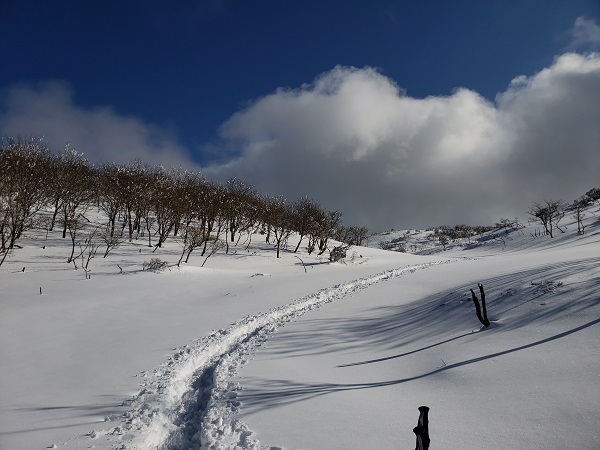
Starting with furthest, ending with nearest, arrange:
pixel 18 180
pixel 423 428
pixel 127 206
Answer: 1. pixel 127 206
2. pixel 18 180
3. pixel 423 428

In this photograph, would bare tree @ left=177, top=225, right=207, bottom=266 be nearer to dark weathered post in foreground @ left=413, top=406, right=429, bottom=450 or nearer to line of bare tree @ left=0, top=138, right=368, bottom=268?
line of bare tree @ left=0, top=138, right=368, bottom=268

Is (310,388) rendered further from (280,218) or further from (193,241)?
(280,218)

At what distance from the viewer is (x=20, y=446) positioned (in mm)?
6301

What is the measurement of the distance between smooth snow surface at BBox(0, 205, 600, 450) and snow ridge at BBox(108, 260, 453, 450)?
43 millimetres

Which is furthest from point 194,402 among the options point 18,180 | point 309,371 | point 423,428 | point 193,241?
point 18,180

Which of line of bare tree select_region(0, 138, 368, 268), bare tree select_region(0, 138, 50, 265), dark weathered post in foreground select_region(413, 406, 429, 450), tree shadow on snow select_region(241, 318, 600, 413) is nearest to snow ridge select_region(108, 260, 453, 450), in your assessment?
tree shadow on snow select_region(241, 318, 600, 413)

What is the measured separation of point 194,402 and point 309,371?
341 cm

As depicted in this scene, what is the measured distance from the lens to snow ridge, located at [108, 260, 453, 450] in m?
6.52

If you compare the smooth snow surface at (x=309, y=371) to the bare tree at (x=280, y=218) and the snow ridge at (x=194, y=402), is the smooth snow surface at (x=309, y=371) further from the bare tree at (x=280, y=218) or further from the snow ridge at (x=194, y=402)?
the bare tree at (x=280, y=218)

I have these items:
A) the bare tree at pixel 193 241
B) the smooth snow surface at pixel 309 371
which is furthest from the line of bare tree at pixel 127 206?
the smooth snow surface at pixel 309 371

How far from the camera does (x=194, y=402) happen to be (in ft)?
27.0

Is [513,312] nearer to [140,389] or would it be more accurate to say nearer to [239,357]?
[239,357]

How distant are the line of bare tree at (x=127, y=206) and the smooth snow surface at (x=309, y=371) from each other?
1439 centimetres

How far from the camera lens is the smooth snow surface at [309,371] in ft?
19.7
